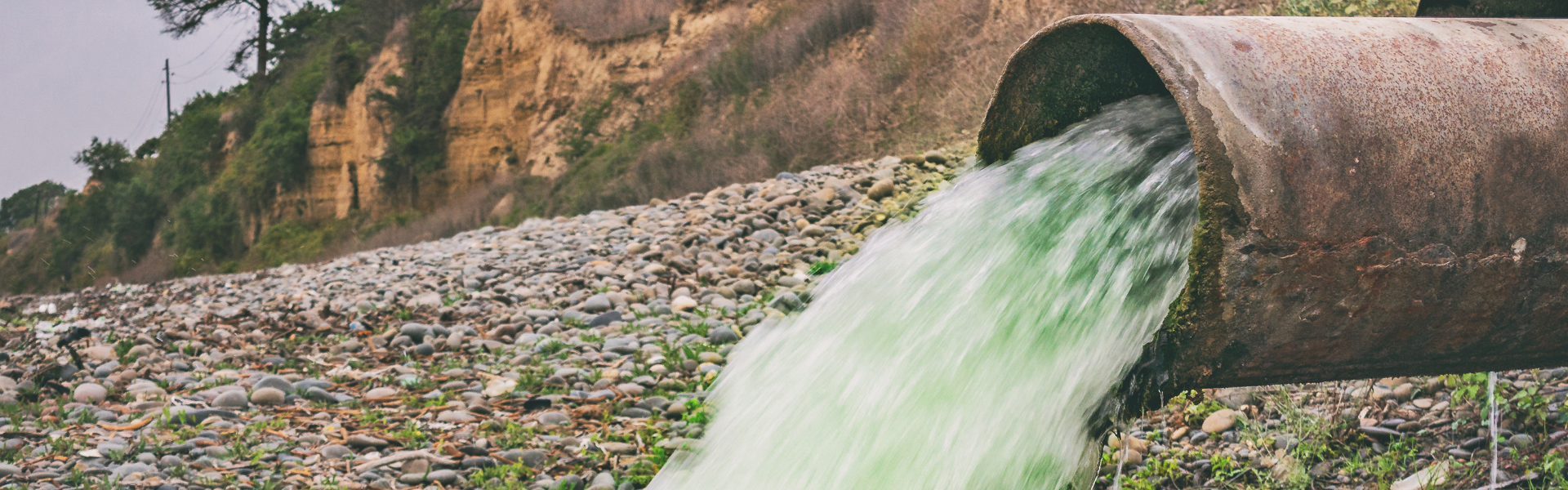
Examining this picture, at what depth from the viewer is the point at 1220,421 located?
3.38m

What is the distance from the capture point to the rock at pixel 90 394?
4.31m

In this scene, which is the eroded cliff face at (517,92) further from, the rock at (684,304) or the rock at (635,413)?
the rock at (635,413)

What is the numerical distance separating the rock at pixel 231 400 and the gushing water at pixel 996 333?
2238 millimetres

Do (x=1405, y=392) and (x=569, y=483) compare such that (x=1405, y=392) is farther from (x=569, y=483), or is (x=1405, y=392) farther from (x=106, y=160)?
(x=106, y=160)

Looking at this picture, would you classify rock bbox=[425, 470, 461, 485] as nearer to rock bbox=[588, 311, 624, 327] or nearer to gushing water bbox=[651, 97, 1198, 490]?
gushing water bbox=[651, 97, 1198, 490]

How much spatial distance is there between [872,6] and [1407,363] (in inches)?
466

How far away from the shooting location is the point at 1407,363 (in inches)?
71.5

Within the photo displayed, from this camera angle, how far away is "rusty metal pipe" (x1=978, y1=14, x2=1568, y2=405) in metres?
1.58

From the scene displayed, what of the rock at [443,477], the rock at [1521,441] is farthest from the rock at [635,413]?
the rock at [1521,441]

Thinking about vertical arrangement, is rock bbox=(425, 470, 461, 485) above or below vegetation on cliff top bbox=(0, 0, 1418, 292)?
below

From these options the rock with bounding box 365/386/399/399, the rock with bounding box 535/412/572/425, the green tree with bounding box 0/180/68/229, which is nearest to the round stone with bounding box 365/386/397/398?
the rock with bounding box 365/386/399/399

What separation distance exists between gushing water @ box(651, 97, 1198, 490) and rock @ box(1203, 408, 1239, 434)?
4.09ft

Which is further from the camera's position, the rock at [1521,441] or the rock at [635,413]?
the rock at [635,413]

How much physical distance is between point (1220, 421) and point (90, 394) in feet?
15.6
